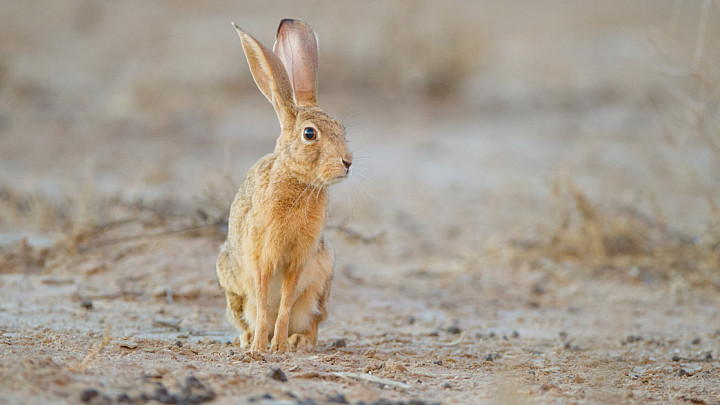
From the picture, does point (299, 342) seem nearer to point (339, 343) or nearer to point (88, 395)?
point (339, 343)

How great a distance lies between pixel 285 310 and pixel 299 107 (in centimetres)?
107

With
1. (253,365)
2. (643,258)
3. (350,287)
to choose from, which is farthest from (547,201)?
(253,365)

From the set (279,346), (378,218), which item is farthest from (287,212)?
(378,218)

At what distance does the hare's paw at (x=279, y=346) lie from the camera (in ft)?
13.5

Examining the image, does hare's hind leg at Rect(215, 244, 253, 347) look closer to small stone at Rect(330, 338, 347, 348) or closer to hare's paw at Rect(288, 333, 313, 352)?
hare's paw at Rect(288, 333, 313, 352)

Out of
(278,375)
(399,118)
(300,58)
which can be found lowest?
(278,375)

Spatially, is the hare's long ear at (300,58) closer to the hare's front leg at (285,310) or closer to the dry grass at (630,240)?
the hare's front leg at (285,310)

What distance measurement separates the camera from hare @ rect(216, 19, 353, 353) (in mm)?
4016

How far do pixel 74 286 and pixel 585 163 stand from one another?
659 centimetres

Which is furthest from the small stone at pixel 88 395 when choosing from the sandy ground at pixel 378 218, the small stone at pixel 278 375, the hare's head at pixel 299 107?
the hare's head at pixel 299 107

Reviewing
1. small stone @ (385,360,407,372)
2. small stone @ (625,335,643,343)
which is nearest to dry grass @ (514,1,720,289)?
small stone @ (625,335,643,343)

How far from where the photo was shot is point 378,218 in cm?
834

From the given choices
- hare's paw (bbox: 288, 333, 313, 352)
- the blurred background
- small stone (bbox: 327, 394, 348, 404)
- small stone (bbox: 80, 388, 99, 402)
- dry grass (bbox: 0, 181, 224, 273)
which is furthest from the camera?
the blurred background

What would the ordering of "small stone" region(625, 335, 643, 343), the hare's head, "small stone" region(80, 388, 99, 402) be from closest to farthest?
"small stone" region(80, 388, 99, 402) → the hare's head → "small stone" region(625, 335, 643, 343)
